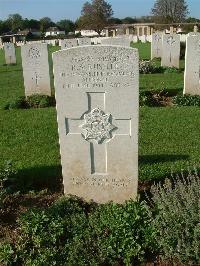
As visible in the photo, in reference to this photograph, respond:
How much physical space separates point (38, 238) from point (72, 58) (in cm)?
204

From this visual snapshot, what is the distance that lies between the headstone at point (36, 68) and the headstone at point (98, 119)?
24.0 ft

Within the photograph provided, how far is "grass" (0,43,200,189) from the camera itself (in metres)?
6.15

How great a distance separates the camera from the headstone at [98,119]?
4.55 metres

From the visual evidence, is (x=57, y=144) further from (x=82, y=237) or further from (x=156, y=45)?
(x=156, y=45)

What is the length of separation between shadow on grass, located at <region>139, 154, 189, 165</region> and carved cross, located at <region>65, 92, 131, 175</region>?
1.61 metres

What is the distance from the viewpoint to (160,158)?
6637mm

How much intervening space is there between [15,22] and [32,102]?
85087 millimetres

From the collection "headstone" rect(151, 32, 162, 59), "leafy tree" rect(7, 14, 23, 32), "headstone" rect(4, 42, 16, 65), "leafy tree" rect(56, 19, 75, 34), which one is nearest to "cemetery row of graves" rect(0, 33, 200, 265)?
"headstone" rect(151, 32, 162, 59)

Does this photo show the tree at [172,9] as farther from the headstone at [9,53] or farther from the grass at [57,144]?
the grass at [57,144]

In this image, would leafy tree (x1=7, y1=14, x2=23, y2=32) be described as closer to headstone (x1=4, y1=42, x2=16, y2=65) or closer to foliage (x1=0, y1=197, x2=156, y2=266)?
headstone (x1=4, y1=42, x2=16, y2=65)

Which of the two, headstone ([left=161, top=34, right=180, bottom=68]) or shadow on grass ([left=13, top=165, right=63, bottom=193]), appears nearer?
shadow on grass ([left=13, top=165, right=63, bottom=193])

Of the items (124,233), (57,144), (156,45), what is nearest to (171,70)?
(156,45)

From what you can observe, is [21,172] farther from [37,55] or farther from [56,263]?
[37,55]

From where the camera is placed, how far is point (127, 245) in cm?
411
